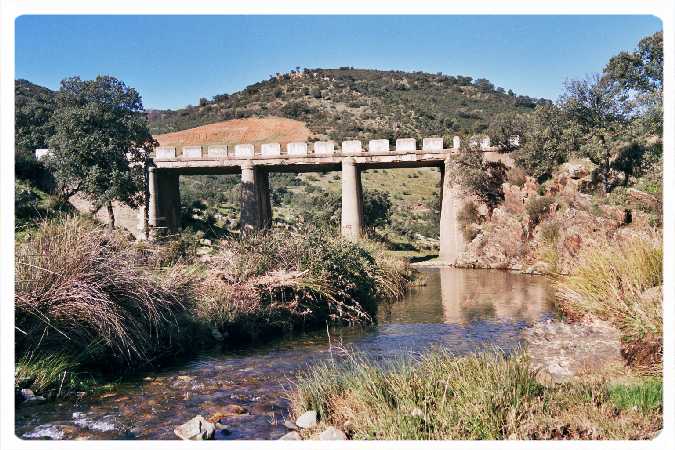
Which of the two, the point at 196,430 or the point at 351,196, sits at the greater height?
the point at 351,196

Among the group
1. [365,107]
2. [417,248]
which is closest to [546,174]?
[417,248]

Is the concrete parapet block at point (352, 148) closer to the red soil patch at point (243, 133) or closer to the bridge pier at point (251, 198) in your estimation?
the bridge pier at point (251, 198)

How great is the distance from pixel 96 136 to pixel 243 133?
4301 centimetres

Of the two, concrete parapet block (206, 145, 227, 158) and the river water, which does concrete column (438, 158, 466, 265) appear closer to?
the river water

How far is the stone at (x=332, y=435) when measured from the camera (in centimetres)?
746

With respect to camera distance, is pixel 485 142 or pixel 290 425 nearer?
pixel 290 425

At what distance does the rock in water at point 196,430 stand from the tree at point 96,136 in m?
21.2

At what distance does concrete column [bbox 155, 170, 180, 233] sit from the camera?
3597cm

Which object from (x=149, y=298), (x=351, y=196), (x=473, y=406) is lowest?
(x=473, y=406)

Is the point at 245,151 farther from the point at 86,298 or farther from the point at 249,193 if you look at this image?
the point at 86,298

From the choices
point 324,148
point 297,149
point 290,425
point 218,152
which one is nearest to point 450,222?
point 324,148

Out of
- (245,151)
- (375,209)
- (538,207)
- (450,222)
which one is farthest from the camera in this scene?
(375,209)

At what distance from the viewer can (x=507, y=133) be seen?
34344 mm

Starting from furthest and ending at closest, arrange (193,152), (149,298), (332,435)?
(193,152) → (149,298) → (332,435)
